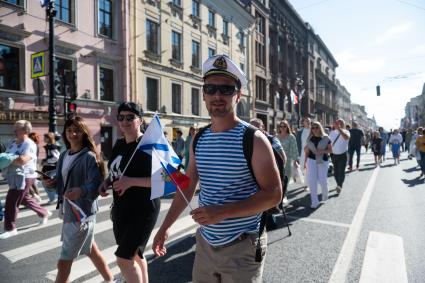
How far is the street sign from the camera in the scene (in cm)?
1277

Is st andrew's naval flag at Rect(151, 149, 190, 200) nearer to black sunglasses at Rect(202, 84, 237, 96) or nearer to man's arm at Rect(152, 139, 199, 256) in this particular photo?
man's arm at Rect(152, 139, 199, 256)

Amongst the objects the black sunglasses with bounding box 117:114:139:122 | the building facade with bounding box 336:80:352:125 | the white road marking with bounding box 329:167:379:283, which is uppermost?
the building facade with bounding box 336:80:352:125

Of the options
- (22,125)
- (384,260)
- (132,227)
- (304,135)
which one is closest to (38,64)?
(22,125)

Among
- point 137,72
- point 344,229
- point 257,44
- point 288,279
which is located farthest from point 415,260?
point 257,44

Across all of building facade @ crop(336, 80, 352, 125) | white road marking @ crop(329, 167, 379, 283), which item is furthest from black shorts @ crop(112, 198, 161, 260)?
building facade @ crop(336, 80, 352, 125)

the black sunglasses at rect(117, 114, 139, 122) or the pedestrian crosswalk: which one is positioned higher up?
the black sunglasses at rect(117, 114, 139, 122)

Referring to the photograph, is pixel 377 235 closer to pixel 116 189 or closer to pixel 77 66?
pixel 116 189

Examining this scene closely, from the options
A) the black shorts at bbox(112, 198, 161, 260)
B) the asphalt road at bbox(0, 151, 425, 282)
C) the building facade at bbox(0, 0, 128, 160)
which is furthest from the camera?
the building facade at bbox(0, 0, 128, 160)

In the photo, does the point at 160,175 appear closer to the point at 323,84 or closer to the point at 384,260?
the point at 384,260

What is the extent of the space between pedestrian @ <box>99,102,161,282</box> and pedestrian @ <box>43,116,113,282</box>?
0.71 ft

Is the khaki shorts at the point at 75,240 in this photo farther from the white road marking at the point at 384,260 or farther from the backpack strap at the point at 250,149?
the white road marking at the point at 384,260

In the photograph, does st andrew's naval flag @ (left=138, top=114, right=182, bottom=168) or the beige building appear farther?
the beige building

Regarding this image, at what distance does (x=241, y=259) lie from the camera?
1.91m

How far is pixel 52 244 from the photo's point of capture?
16.0ft
